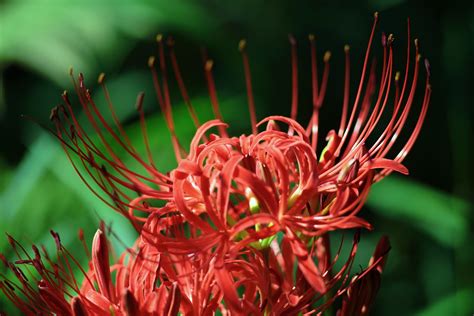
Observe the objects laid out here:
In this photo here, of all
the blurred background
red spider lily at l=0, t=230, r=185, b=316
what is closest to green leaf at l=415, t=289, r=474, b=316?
the blurred background

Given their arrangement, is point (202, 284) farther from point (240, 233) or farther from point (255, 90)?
point (255, 90)

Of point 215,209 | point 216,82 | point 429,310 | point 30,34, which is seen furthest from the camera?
point 216,82

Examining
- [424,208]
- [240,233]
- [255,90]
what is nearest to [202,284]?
[240,233]

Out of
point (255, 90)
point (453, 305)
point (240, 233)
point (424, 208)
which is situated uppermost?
point (255, 90)

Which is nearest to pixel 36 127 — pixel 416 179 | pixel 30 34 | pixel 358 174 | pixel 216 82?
pixel 30 34

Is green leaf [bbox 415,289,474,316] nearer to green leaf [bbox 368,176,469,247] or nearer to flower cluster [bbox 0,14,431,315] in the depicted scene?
green leaf [bbox 368,176,469,247]

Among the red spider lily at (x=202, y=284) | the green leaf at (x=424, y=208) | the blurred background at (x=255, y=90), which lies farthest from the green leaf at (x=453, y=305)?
the red spider lily at (x=202, y=284)

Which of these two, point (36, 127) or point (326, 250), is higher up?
point (36, 127)

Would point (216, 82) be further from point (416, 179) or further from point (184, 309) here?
point (184, 309)

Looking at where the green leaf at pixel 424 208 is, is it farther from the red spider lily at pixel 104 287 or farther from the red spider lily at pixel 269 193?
the red spider lily at pixel 104 287
